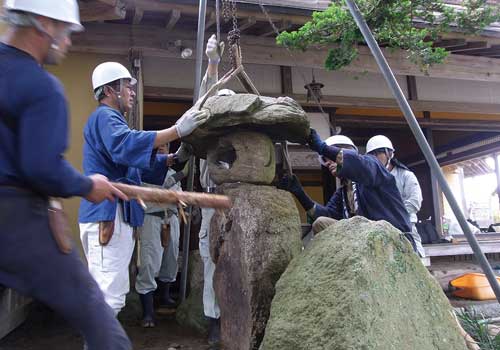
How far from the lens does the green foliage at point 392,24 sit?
178 inches

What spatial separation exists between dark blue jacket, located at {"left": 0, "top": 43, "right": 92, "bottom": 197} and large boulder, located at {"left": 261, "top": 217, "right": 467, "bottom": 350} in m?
1.69

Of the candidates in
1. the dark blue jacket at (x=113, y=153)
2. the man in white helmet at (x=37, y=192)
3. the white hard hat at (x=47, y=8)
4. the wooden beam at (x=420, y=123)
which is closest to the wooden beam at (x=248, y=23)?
the dark blue jacket at (x=113, y=153)

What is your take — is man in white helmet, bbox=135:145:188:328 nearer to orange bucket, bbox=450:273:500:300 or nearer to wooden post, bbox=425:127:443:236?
orange bucket, bbox=450:273:500:300

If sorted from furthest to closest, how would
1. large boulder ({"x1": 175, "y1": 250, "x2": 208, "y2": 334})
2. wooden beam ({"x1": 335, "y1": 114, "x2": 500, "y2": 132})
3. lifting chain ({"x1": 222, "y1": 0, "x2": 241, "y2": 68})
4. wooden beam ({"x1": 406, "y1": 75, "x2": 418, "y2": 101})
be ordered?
wooden beam ({"x1": 335, "y1": 114, "x2": 500, "y2": 132})
wooden beam ({"x1": 406, "y1": 75, "x2": 418, "y2": 101})
large boulder ({"x1": 175, "y1": 250, "x2": 208, "y2": 334})
lifting chain ({"x1": 222, "y1": 0, "x2": 241, "y2": 68})

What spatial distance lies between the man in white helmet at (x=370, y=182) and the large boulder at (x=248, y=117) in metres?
0.30

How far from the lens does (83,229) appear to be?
3.27 m

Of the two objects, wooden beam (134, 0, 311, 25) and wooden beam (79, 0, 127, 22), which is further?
wooden beam (134, 0, 311, 25)

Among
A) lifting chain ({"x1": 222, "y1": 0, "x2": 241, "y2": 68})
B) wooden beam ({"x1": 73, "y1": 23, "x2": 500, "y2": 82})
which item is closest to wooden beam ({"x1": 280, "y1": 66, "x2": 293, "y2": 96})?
wooden beam ({"x1": 73, "y1": 23, "x2": 500, "y2": 82})

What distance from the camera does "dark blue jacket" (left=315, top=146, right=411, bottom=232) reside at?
3.74 m

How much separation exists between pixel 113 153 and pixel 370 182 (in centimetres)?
220

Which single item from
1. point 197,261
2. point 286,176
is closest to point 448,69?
point 286,176

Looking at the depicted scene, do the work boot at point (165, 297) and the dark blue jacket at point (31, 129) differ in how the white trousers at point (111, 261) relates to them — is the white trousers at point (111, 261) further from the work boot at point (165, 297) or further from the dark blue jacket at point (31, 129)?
the work boot at point (165, 297)

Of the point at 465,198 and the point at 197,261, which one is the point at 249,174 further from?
the point at 465,198

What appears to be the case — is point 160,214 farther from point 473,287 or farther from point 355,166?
point 473,287
